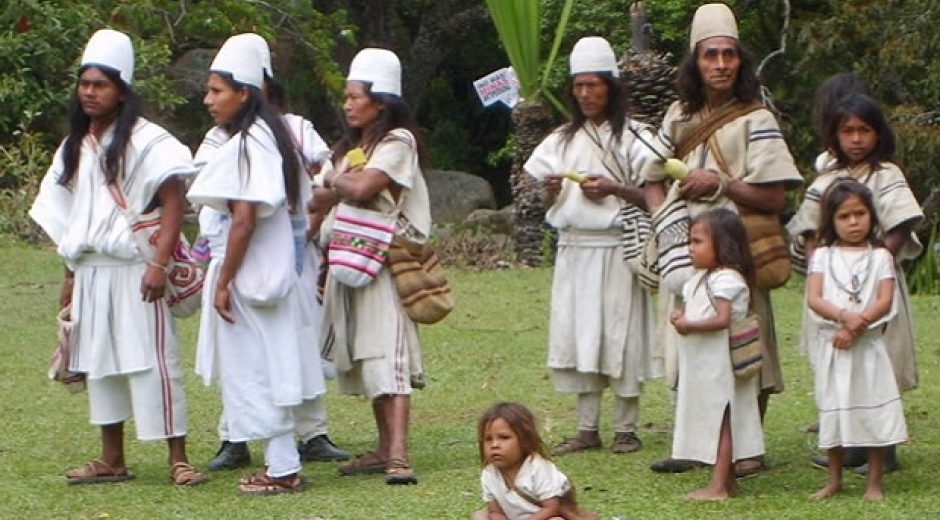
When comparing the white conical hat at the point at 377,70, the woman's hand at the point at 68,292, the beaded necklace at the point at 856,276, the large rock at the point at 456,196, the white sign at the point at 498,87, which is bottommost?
the beaded necklace at the point at 856,276

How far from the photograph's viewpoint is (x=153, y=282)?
7.26 m

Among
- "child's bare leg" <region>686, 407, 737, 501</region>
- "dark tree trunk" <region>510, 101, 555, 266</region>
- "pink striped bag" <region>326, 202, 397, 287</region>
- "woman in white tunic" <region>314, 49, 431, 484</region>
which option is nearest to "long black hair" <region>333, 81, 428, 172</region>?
"woman in white tunic" <region>314, 49, 431, 484</region>

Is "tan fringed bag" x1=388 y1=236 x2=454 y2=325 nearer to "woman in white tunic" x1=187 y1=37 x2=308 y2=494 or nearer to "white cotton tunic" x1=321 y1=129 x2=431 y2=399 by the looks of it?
"white cotton tunic" x1=321 y1=129 x2=431 y2=399

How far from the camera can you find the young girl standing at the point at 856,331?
6609 mm

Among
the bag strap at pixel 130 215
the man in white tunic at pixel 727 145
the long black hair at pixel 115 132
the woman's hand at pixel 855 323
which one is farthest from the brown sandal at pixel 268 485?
the woman's hand at pixel 855 323

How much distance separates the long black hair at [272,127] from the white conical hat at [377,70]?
47cm

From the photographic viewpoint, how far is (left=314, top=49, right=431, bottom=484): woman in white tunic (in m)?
7.50

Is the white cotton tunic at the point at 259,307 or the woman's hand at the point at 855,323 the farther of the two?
the white cotton tunic at the point at 259,307

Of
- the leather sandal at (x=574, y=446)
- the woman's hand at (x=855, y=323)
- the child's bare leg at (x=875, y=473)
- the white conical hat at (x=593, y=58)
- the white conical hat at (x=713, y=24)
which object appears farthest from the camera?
the leather sandal at (x=574, y=446)

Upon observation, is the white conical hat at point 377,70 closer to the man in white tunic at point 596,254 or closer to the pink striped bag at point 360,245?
the pink striped bag at point 360,245

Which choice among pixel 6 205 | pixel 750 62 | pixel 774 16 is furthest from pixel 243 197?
pixel 774 16

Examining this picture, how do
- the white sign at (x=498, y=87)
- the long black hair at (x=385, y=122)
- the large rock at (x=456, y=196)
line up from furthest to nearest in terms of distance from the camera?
1. the large rock at (x=456, y=196)
2. the white sign at (x=498, y=87)
3. the long black hair at (x=385, y=122)

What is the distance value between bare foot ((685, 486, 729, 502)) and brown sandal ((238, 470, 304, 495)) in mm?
1589

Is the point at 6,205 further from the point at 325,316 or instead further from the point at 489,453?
the point at 489,453
